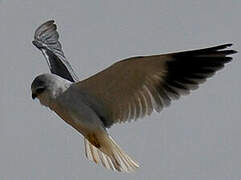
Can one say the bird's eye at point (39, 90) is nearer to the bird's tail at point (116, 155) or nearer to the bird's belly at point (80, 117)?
the bird's belly at point (80, 117)

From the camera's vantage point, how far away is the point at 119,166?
8.31 metres

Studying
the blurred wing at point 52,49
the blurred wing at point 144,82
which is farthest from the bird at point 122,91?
the blurred wing at point 52,49

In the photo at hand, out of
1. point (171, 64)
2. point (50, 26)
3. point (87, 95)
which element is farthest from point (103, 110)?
point (50, 26)

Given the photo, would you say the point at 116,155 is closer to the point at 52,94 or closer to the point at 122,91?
the point at 122,91

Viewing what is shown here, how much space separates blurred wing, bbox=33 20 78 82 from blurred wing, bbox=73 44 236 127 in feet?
3.28

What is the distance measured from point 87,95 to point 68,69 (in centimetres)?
129

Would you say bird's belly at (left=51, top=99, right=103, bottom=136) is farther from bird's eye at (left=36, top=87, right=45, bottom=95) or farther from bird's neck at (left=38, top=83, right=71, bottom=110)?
bird's eye at (left=36, top=87, right=45, bottom=95)

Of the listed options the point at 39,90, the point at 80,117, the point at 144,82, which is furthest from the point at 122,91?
the point at 39,90

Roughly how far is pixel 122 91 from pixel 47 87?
0.58 meters

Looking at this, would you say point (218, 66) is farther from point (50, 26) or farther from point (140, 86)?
point (50, 26)

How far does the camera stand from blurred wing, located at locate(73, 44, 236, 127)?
7.76 metres

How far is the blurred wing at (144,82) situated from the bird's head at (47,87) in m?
0.13

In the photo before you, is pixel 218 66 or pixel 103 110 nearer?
pixel 218 66

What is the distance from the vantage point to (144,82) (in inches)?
313
